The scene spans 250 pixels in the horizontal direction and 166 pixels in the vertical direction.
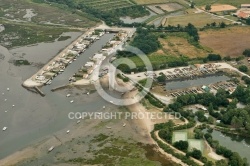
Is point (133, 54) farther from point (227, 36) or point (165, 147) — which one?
point (165, 147)

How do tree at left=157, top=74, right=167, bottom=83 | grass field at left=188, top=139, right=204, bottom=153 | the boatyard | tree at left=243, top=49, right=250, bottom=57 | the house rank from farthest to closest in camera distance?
tree at left=243, top=49, right=250, bottom=57
the boatyard
tree at left=157, top=74, right=167, bottom=83
the house
grass field at left=188, top=139, right=204, bottom=153

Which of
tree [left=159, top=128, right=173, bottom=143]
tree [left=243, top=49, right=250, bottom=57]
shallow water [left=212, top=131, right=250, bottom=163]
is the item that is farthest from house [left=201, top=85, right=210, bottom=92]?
tree [left=243, top=49, right=250, bottom=57]

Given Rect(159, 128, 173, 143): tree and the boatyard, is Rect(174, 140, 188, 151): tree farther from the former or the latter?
the boatyard

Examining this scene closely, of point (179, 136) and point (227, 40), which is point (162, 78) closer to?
point (179, 136)

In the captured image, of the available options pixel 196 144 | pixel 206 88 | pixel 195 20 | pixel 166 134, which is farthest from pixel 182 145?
pixel 195 20

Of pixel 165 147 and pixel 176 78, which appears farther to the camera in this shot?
pixel 176 78

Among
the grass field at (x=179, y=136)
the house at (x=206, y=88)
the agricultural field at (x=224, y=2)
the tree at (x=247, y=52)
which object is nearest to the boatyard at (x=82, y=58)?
the house at (x=206, y=88)

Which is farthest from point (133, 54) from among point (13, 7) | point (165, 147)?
point (13, 7)
